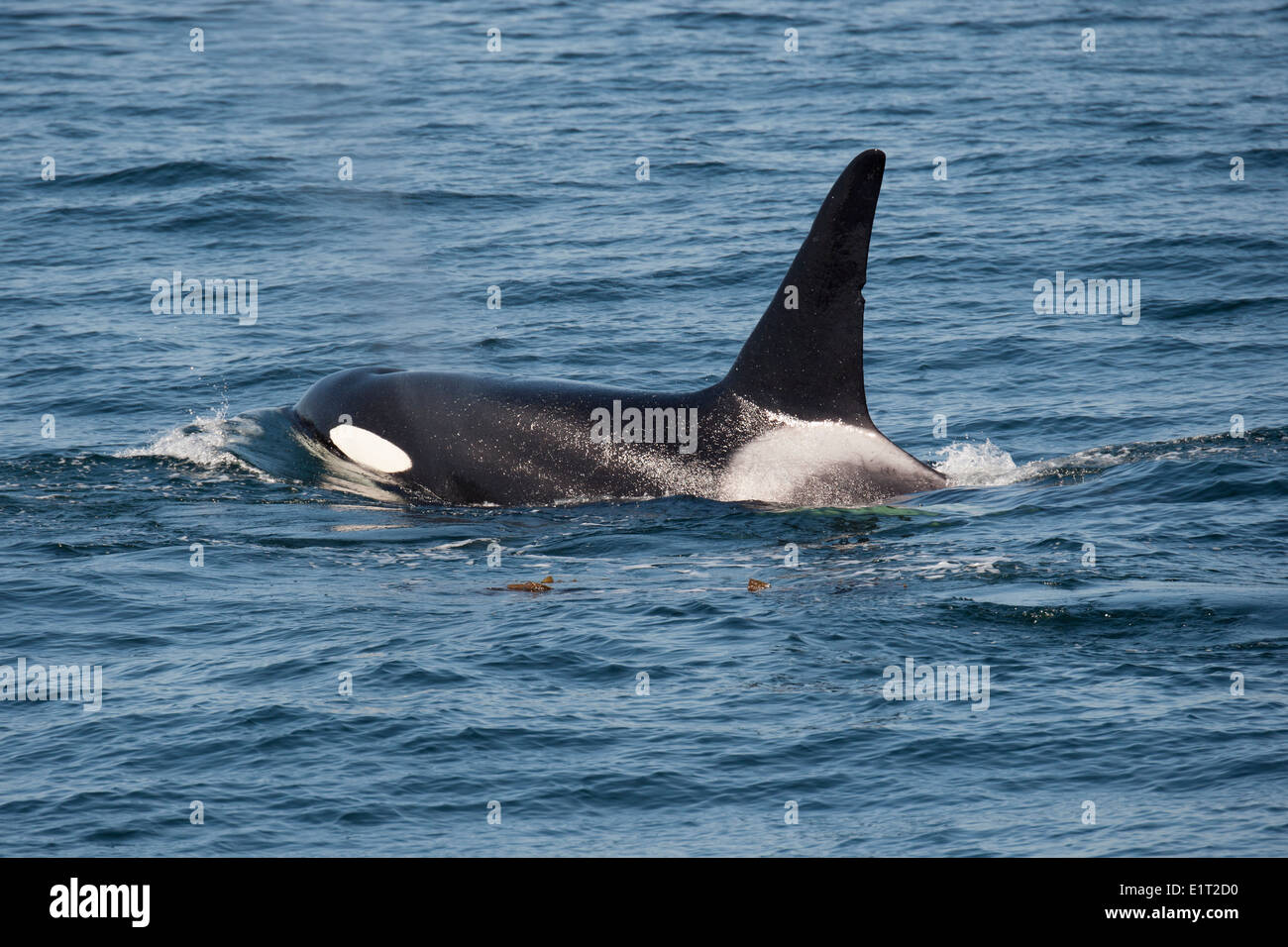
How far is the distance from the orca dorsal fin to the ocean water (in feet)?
3.08

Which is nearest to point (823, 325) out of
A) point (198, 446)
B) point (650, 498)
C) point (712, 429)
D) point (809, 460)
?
point (809, 460)

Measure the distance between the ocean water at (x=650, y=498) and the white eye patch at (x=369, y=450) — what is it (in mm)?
341

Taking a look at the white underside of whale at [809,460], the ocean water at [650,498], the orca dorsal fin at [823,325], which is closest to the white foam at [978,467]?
the ocean water at [650,498]

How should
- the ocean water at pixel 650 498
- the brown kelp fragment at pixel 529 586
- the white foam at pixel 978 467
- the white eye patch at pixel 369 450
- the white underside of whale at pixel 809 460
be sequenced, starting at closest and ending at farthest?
1. the ocean water at pixel 650 498
2. the brown kelp fragment at pixel 529 586
3. the white underside of whale at pixel 809 460
4. the white foam at pixel 978 467
5. the white eye patch at pixel 369 450

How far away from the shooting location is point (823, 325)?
1299cm

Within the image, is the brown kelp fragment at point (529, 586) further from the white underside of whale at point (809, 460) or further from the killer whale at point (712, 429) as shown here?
A: the white underside of whale at point (809, 460)

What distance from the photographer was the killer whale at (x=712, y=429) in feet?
42.4

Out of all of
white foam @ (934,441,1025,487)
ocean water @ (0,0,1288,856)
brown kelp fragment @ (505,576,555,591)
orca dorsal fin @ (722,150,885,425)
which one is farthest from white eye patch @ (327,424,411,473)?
white foam @ (934,441,1025,487)

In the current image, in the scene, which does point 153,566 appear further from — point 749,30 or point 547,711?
point 749,30

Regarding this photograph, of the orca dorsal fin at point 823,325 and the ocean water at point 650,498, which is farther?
the orca dorsal fin at point 823,325

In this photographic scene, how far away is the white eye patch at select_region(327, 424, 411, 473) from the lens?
14.7 meters

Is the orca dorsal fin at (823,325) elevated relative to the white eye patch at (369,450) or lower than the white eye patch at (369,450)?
elevated

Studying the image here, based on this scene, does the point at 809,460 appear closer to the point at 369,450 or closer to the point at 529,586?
the point at 529,586

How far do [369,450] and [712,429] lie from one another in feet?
10.8
